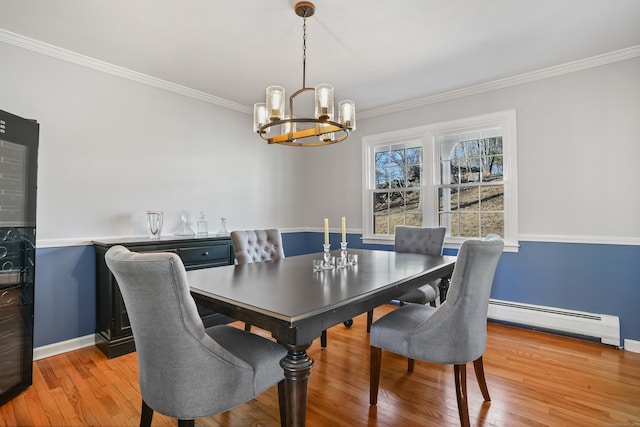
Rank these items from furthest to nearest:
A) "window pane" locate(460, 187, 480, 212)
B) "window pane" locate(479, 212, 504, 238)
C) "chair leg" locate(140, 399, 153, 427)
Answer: "window pane" locate(460, 187, 480, 212) < "window pane" locate(479, 212, 504, 238) < "chair leg" locate(140, 399, 153, 427)

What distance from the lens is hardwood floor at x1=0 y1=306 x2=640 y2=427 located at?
1829 mm

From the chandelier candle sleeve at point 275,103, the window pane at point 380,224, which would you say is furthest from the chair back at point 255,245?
the window pane at point 380,224

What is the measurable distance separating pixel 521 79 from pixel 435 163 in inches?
46.5

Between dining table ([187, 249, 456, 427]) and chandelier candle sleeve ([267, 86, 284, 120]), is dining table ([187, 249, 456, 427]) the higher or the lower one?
the lower one

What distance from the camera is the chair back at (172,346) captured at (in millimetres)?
1181

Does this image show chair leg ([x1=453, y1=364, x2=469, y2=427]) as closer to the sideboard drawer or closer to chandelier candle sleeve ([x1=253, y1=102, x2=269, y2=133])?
chandelier candle sleeve ([x1=253, y1=102, x2=269, y2=133])

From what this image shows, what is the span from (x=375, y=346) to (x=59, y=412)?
74.7 inches

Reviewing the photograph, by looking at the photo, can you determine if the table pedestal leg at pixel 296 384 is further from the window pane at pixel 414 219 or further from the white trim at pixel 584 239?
the window pane at pixel 414 219

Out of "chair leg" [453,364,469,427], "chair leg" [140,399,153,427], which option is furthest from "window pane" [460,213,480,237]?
"chair leg" [140,399,153,427]

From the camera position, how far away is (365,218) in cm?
445

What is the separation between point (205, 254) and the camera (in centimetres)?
322

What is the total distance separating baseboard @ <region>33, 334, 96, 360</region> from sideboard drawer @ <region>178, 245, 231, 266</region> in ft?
3.36

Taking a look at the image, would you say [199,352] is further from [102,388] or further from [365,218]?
[365,218]

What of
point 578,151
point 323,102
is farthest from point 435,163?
point 323,102
